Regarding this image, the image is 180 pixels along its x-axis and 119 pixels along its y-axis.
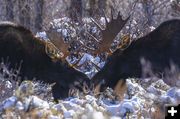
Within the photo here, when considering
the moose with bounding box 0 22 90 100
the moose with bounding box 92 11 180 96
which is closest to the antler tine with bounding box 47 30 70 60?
the moose with bounding box 0 22 90 100

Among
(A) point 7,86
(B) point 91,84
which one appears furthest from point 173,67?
(A) point 7,86

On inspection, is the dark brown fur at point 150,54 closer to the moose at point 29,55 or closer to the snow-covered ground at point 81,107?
the moose at point 29,55

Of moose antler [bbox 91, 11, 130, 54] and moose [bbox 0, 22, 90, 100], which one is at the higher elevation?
moose antler [bbox 91, 11, 130, 54]

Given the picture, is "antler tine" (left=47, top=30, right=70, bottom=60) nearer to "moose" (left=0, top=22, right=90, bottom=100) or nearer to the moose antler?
"moose" (left=0, top=22, right=90, bottom=100)

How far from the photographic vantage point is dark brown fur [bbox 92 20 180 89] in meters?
8.89

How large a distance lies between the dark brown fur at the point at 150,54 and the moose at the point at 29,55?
692mm

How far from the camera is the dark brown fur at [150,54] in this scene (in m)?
8.89

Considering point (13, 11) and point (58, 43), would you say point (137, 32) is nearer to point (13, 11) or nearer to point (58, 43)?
point (58, 43)

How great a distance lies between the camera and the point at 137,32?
12938mm

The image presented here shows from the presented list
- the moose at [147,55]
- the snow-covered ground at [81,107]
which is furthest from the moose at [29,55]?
the snow-covered ground at [81,107]

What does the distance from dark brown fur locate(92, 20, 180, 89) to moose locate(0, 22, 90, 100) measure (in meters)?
0.69

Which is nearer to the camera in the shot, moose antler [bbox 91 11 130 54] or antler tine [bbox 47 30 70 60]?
antler tine [bbox 47 30 70 60]

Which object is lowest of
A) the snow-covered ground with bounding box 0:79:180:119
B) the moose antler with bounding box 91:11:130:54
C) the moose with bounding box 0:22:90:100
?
the snow-covered ground with bounding box 0:79:180:119

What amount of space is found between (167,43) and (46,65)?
72.3 inches
